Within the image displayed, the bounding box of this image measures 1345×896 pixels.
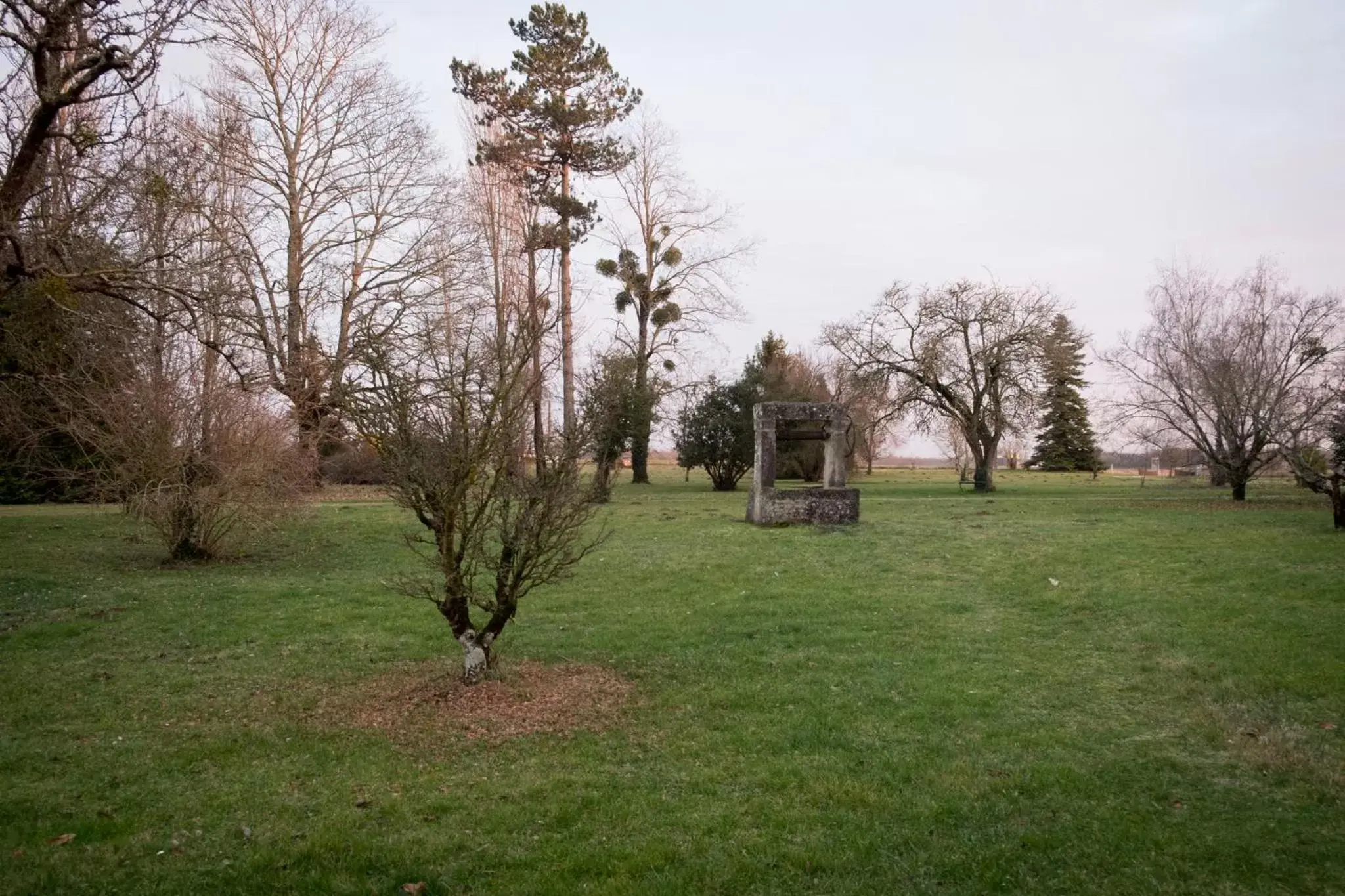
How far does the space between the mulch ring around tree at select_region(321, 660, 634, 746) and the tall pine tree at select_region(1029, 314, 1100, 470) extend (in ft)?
93.1

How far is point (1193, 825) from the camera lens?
482cm

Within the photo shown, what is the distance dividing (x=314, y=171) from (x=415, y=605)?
18.4 meters

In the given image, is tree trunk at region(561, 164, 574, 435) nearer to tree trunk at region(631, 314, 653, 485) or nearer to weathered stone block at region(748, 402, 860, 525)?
tree trunk at region(631, 314, 653, 485)

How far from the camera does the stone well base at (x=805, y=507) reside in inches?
728

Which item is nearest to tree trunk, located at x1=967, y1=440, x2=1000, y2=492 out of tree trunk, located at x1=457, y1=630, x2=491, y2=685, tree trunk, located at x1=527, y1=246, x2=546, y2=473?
tree trunk, located at x1=527, y1=246, x2=546, y2=473

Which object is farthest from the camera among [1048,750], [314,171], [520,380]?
[314,171]

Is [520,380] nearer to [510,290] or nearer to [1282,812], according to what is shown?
[510,290]

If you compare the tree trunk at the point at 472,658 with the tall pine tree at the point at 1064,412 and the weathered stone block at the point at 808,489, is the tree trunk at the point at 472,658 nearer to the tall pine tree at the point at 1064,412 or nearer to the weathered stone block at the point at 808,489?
the weathered stone block at the point at 808,489

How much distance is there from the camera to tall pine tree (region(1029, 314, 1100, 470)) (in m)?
31.9

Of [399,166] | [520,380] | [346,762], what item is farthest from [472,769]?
[399,166]

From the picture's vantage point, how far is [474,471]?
6867mm

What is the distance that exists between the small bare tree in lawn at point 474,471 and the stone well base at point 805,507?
1143 centimetres

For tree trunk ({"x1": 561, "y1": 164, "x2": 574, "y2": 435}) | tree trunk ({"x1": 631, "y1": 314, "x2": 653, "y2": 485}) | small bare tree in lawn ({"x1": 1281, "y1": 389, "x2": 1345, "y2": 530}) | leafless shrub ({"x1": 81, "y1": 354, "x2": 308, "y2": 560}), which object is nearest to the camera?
leafless shrub ({"x1": 81, "y1": 354, "x2": 308, "y2": 560})

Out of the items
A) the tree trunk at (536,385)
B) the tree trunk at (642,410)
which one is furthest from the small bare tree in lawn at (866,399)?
the tree trunk at (536,385)
